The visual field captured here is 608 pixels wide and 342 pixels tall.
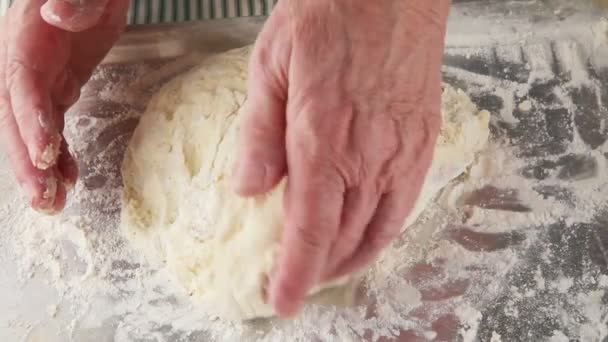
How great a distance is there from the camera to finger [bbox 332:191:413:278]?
962 mm

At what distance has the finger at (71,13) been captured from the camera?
1168 mm

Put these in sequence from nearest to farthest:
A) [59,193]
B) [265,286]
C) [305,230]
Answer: [305,230]
[265,286]
[59,193]

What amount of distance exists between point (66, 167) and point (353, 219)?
59 cm

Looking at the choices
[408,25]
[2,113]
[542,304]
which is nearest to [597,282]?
[542,304]

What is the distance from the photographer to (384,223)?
0.96 meters

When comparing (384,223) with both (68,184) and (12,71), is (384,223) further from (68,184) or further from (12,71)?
(12,71)

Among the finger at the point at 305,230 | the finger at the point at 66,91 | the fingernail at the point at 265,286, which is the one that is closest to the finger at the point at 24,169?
the finger at the point at 66,91

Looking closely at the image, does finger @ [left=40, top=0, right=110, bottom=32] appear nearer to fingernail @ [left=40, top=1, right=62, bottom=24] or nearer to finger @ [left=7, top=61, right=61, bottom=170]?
fingernail @ [left=40, top=1, right=62, bottom=24]

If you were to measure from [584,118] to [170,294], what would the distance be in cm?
87

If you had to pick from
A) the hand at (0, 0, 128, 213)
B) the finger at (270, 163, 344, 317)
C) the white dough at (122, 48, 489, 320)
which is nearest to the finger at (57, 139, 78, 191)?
the hand at (0, 0, 128, 213)

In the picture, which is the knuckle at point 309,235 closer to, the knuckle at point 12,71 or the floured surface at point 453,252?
the floured surface at point 453,252

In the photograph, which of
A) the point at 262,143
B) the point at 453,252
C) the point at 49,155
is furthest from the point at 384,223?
the point at 49,155

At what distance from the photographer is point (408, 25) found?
3.19ft

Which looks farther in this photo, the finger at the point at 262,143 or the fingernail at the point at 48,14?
the fingernail at the point at 48,14
